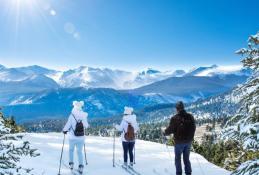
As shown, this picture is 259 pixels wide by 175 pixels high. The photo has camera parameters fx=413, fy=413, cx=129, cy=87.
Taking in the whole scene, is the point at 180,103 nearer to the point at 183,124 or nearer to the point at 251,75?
the point at 183,124

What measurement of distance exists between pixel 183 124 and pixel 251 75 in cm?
572

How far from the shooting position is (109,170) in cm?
1997

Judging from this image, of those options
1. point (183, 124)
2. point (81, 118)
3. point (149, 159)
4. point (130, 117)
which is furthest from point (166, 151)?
point (183, 124)

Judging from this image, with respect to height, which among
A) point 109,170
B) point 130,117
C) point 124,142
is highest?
point 130,117

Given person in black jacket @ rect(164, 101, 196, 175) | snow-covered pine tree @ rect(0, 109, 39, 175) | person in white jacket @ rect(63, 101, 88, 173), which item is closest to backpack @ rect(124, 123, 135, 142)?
person in white jacket @ rect(63, 101, 88, 173)

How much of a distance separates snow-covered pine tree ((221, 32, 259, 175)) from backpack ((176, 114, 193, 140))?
491 cm

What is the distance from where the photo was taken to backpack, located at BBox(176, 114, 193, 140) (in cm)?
1609

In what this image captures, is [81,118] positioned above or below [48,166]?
Answer: above

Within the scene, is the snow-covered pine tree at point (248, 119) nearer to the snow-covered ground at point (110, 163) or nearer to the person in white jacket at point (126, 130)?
the snow-covered ground at point (110, 163)

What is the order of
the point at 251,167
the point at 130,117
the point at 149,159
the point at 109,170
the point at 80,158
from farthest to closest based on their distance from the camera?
the point at 149,159 < the point at 130,117 < the point at 109,170 < the point at 80,158 < the point at 251,167

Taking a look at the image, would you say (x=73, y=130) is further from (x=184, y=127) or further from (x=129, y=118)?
(x=184, y=127)

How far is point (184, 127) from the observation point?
53.0ft

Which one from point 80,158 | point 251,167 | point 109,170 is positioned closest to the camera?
point 251,167

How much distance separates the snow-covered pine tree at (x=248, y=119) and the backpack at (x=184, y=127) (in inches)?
193
